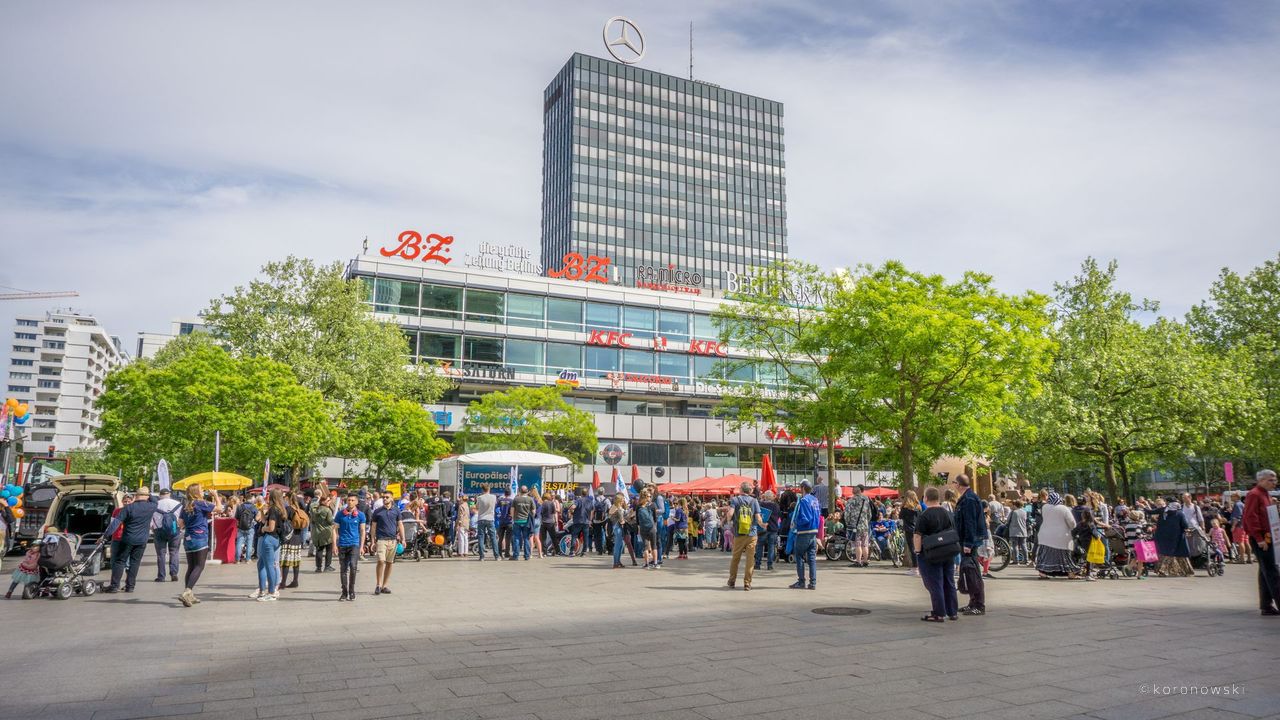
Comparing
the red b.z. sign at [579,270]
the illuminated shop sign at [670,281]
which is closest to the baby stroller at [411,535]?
the red b.z. sign at [579,270]

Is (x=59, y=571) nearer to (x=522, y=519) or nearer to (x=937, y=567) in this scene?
(x=522, y=519)

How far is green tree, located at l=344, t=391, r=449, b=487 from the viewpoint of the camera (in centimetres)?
3950

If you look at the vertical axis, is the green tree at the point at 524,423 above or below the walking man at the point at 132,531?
above

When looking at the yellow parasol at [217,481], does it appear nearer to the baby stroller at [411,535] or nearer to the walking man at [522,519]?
the baby stroller at [411,535]

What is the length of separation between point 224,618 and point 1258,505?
545 inches

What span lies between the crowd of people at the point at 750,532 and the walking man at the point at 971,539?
0.02 m

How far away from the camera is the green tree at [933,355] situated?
19.3 metres

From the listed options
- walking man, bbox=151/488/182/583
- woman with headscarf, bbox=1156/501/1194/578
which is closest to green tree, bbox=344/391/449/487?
walking man, bbox=151/488/182/583

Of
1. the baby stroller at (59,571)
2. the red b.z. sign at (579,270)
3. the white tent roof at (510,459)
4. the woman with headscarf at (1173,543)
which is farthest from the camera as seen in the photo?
the red b.z. sign at (579,270)

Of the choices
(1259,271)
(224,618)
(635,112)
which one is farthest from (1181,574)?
(635,112)

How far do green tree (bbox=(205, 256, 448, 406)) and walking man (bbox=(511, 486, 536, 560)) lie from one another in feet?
66.5

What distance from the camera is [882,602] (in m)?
12.2

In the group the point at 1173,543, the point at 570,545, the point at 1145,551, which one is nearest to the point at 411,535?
the point at 570,545

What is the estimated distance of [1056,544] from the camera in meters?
16.0
